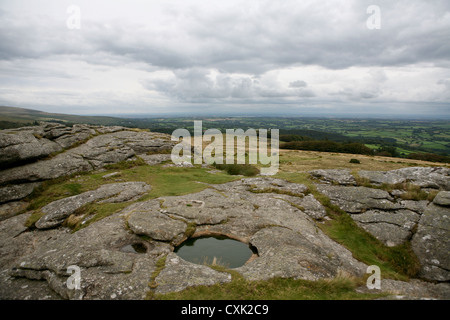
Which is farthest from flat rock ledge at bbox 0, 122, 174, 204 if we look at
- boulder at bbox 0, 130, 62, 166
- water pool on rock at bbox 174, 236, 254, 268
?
water pool on rock at bbox 174, 236, 254, 268

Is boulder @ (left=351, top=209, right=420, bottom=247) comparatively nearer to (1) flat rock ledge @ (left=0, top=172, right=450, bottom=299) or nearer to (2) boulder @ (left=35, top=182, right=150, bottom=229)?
(1) flat rock ledge @ (left=0, top=172, right=450, bottom=299)

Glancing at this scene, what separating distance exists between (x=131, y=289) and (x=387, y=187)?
23.7m

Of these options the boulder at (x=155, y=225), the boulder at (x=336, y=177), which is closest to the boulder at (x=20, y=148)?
the boulder at (x=155, y=225)

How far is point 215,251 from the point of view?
14.4m

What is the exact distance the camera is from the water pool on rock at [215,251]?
523 inches

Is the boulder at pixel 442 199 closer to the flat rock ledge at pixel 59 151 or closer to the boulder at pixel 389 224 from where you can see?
the boulder at pixel 389 224

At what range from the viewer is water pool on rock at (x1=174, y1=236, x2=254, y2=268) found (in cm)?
1329

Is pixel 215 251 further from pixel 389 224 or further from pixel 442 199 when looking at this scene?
pixel 442 199

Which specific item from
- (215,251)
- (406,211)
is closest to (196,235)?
(215,251)

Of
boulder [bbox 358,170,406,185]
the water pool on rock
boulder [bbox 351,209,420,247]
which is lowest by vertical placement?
the water pool on rock
